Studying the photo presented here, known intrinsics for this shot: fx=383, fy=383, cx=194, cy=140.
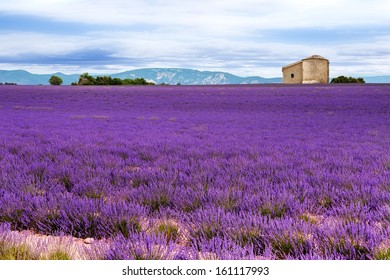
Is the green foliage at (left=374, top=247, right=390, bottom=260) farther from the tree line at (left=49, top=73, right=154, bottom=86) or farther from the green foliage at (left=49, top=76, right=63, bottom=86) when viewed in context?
the green foliage at (left=49, top=76, right=63, bottom=86)

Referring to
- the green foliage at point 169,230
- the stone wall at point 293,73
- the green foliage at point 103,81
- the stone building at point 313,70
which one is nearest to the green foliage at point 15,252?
the green foliage at point 169,230

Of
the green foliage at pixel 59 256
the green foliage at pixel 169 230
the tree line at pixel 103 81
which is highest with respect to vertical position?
the tree line at pixel 103 81

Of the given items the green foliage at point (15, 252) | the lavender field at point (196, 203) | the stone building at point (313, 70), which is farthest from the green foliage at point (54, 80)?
the green foliage at point (15, 252)

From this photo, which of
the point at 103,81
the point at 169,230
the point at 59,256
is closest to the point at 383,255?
the point at 169,230

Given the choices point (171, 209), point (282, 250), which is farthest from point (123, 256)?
point (171, 209)

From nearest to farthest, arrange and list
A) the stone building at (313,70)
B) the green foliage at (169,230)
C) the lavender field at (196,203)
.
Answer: the lavender field at (196,203) < the green foliage at (169,230) < the stone building at (313,70)

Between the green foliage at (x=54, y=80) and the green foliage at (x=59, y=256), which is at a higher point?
the green foliage at (x=54, y=80)

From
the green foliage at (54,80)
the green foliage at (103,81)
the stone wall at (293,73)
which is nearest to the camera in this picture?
the green foliage at (103,81)

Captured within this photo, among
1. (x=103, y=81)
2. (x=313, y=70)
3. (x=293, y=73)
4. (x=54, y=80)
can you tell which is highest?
(x=313, y=70)

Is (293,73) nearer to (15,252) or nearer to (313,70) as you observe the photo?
(313,70)

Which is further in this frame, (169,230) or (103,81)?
(103,81)

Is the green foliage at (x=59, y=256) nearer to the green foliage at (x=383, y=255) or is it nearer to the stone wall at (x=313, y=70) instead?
the green foliage at (x=383, y=255)

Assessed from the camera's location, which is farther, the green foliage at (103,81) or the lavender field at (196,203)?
the green foliage at (103,81)

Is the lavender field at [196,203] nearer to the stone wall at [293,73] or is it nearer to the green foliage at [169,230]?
the green foliage at [169,230]
